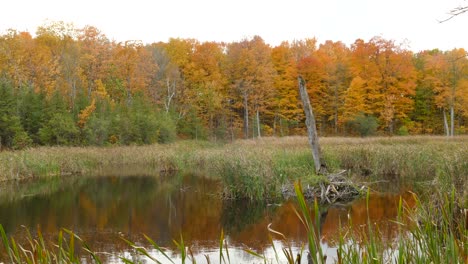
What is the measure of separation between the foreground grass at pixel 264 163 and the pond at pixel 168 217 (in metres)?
0.82

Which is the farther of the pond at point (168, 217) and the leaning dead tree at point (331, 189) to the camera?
the leaning dead tree at point (331, 189)

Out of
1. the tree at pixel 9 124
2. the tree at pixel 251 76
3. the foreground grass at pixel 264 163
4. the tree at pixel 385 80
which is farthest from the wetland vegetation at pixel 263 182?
the tree at pixel 251 76

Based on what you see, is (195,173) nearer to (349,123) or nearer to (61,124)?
(61,124)

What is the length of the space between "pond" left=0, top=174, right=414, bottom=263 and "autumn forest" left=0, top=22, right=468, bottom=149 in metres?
15.7

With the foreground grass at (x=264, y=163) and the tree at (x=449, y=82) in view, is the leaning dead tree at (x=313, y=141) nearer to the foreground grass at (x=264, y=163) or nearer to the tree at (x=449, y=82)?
the foreground grass at (x=264, y=163)

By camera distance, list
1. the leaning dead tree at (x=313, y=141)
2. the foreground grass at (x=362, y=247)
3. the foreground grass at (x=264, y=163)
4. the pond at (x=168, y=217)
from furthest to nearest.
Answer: the leaning dead tree at (x=313, y=141) → the foreground grass at (x=264, y=163) → the pond at (x=168, y=217) → the foreground grass at (x=362, y=247)

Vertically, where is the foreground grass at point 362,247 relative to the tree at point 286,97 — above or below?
below

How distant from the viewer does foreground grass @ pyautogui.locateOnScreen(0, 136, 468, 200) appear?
12016 millimetres

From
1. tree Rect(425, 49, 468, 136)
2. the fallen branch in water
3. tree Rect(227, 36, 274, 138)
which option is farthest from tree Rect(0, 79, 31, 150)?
tree Rect(425, 49, 468, 136)

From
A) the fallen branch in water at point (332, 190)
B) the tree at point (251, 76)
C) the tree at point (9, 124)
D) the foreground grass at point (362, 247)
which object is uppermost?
the tree at point (251, 76)

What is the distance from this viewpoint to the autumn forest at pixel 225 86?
33500 mm

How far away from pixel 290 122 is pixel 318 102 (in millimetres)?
3114

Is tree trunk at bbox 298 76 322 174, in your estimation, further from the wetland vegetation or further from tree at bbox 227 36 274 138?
tree at bbox 227 36 274 138

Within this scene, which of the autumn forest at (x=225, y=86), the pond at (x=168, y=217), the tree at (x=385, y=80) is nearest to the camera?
the pond at (x=168, y=217)
